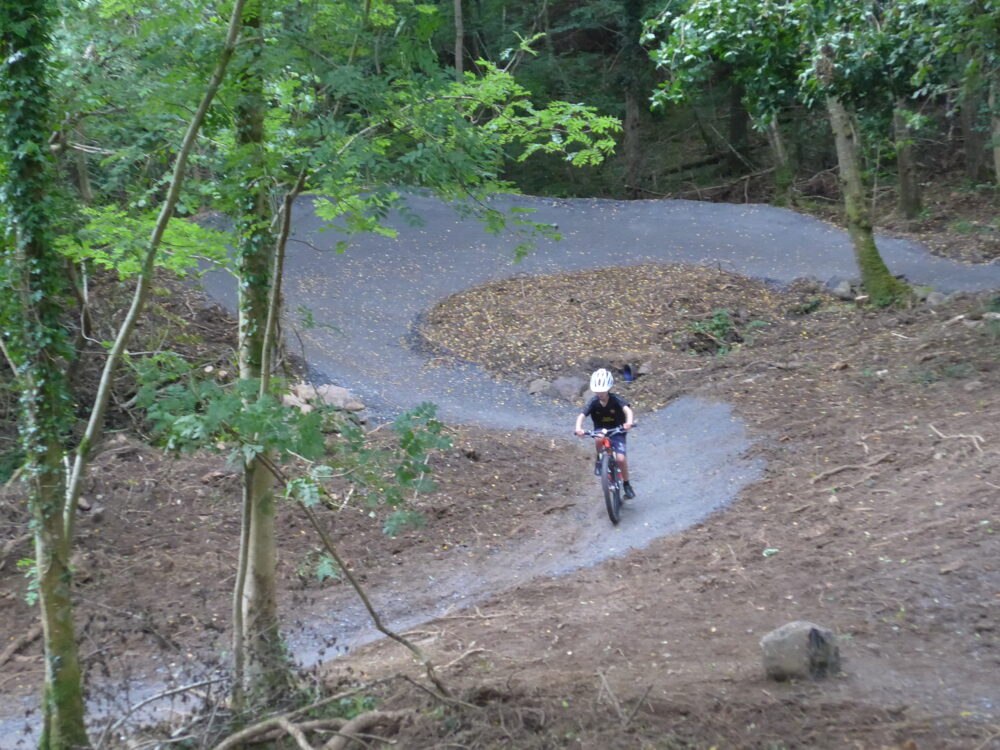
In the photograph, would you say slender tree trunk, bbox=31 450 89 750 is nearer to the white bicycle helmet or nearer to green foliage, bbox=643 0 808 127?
the white bicycle helmet

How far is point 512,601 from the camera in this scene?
8.05m

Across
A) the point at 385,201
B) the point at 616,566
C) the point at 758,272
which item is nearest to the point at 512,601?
the point at 616,566

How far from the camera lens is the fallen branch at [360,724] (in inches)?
190

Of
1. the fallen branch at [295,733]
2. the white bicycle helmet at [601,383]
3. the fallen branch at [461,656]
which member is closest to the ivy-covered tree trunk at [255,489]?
the fallen branch at [295,733]

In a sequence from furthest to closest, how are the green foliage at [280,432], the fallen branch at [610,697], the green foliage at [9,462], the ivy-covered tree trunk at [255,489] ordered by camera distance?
the green foliage at [9,462] < the ivy-covered tree trunk at [255,489] < the fallen branch at [610,697] < the green foliage at [280,432]

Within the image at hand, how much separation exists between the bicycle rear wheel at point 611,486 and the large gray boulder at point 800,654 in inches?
163

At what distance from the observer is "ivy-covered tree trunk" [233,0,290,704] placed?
5258mm

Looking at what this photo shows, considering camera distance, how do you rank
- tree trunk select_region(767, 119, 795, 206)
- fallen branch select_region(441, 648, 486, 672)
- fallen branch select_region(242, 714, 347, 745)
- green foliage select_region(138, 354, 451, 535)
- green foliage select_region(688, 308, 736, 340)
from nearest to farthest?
green foliage select_region(138, 354, 451, 535)
fallen branch select_region(242, 714, 347, 745)
fallen branch select_region(441, 648, 486, 672)
green foliage select_region(688, 308, 736, 340)
tree trunk select_region(767, 119, 795, 206)

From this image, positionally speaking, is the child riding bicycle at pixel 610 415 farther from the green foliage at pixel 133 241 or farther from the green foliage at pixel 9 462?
the green foliage at pixel 9 462

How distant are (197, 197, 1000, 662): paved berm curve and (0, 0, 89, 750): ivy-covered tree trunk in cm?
150

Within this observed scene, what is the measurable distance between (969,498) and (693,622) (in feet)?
8.96

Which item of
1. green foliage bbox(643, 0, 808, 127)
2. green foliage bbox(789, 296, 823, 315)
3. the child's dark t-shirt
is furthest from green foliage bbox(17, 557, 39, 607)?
green foliage bbox(789, 296, 823, 315)

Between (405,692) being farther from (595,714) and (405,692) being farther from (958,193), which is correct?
(958,193)

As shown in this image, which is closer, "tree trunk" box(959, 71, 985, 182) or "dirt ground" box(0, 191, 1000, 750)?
"dirt ground" box(0, 191, 1000, 750)
